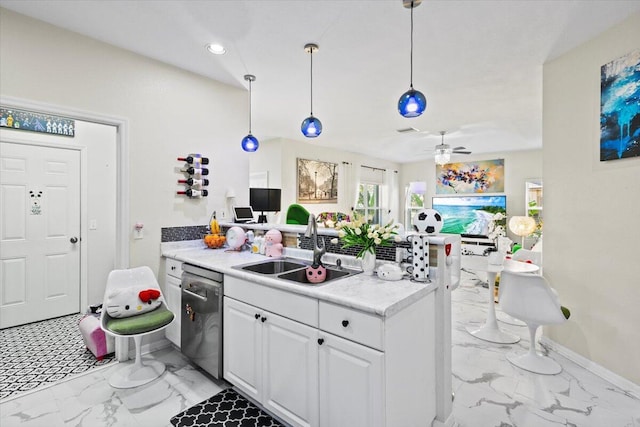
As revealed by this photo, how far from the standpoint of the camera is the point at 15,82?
7.42 feet

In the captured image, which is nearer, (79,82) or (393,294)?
(393,294)

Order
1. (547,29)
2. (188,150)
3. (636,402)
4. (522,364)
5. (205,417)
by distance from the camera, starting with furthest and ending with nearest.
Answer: (188,150)
(522,364)
(547,29)
(636,402)
(205,417)

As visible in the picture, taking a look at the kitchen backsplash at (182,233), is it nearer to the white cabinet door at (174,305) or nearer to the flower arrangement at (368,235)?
the white cabinet door at (174,305)

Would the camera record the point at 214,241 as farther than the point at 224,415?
Yes

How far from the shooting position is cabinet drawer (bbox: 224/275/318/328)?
1.67 meters

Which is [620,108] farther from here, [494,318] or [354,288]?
[354,288]

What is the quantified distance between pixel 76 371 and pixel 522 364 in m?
3.72

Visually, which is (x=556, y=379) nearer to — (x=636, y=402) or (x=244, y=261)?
(x=636, y=402)

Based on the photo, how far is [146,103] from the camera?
9.61 ft

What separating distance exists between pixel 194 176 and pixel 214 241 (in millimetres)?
718

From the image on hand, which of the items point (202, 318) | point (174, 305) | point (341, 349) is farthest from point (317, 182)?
point (341, 349)

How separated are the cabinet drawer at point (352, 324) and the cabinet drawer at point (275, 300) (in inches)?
3.0

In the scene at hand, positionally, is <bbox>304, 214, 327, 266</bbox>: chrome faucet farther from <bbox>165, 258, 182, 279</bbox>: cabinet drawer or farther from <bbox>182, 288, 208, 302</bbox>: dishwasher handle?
<bbox>165, 258, 182, 279</bbox>: cabinet drawer

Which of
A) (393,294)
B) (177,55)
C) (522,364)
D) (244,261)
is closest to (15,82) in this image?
(177,55)
